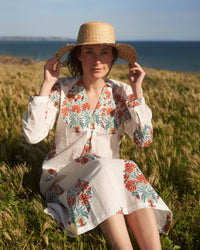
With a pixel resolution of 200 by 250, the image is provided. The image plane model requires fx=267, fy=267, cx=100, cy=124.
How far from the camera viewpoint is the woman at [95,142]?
1.85 meters

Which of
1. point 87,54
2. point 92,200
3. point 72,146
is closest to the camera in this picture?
point 92,200

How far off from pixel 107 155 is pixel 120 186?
56cm

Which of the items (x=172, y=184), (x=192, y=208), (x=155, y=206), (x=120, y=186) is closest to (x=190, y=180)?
(x=172, y=184)

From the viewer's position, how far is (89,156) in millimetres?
2205

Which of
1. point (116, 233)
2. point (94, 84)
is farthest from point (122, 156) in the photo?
point (116, 233)

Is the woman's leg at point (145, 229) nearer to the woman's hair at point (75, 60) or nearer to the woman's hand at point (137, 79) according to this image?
the woman's hand at point (137, 79)

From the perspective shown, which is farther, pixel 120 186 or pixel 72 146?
pixel 72 146

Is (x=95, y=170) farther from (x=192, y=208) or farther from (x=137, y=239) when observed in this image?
(x=192, y=208)

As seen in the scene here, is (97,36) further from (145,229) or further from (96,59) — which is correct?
(145,229)

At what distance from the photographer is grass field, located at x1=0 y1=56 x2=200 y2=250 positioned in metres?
1.88

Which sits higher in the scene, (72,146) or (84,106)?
(84,106)

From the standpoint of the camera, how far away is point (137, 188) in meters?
1.94

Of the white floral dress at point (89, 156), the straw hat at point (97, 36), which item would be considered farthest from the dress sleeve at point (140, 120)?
the straw hat at point (97, 36)

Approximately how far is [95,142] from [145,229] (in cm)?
87
